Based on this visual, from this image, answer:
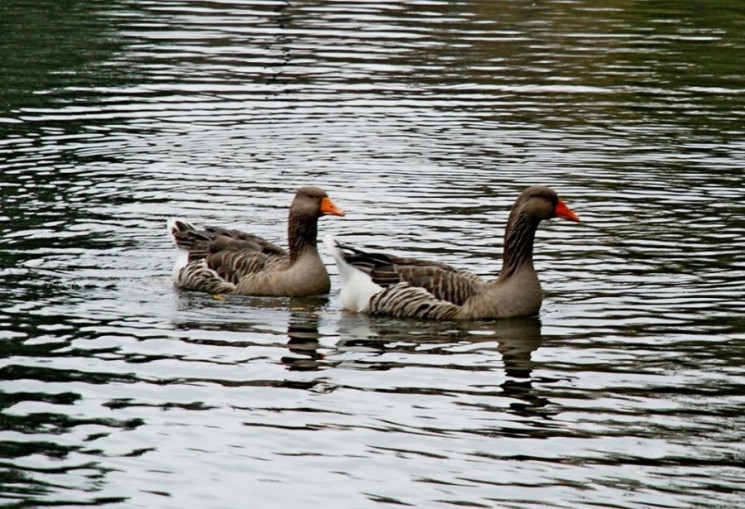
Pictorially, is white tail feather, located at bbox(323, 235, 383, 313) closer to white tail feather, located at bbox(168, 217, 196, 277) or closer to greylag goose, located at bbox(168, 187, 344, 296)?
greylag goose, located at bbox(168, 187, 344, 296)

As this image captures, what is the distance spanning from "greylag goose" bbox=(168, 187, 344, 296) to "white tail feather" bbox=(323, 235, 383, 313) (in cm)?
74

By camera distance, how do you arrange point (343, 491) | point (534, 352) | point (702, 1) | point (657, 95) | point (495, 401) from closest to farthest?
point (343, 491)
point (495, 401)
point (534, 352)
point (657, 95)
point (702, 1)

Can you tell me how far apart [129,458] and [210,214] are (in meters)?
9.90

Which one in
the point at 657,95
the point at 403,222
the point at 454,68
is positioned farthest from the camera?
the point at 454,68

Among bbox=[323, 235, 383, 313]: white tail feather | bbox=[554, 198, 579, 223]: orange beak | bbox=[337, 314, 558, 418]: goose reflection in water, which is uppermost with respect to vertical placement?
bbox=[554, 198, 579, 223]: orange beak

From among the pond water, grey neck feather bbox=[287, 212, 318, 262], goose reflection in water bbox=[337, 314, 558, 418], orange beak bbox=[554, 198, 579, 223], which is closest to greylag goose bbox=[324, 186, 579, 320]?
orange beak bbox=[554, 198, 579, 223]

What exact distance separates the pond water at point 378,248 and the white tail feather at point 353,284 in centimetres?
34

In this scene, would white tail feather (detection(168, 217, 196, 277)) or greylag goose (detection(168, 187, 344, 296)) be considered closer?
greylag goose (detection(168, 187, 344, 296))

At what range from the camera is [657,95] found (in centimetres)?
3266

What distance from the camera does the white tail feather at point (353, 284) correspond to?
659 inches

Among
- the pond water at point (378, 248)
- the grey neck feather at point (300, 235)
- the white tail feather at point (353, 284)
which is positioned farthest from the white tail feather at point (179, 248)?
the white tail feather at point (353, 284)

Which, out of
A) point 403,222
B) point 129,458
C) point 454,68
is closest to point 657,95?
point 454,68

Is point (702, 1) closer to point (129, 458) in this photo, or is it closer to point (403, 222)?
point (403, 222)

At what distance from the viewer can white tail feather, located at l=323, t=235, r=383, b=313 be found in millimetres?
16734
